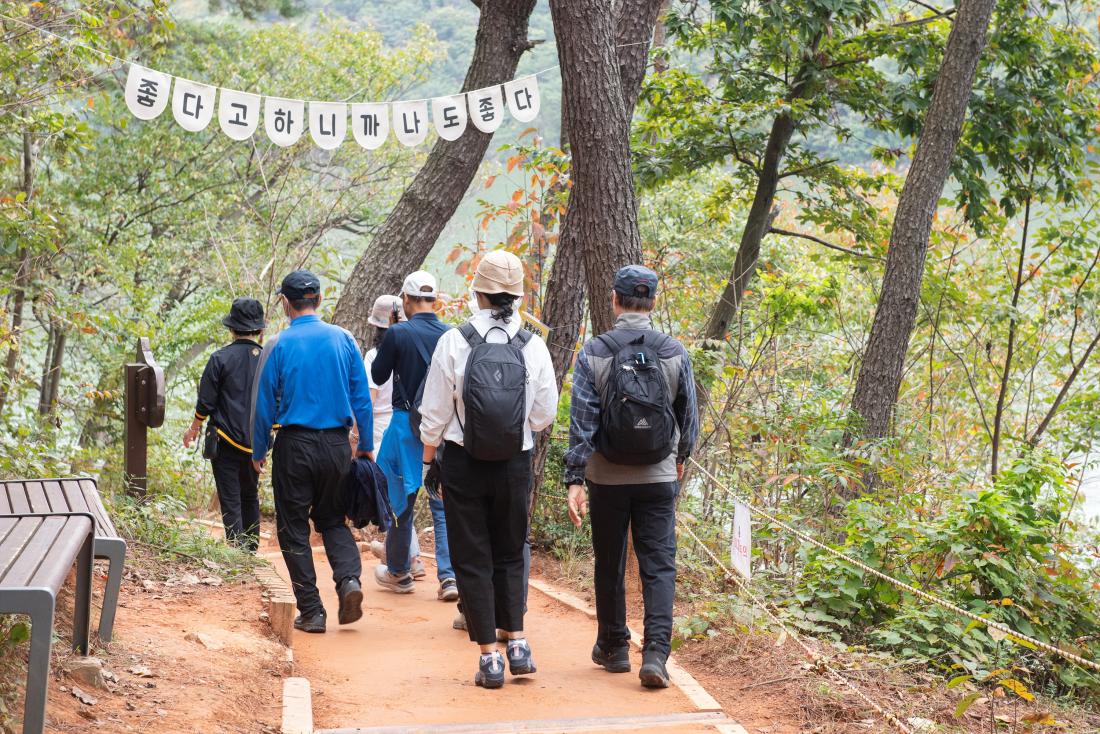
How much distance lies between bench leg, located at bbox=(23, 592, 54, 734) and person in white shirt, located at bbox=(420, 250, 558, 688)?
1990 mm

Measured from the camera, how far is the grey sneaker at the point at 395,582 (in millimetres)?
6495

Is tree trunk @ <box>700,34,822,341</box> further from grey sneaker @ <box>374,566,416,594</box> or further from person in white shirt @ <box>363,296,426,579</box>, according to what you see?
grey sneaker @ <box>374,566,416,594</box>

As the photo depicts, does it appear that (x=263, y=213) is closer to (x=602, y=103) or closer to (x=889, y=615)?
(x=602, y=103)

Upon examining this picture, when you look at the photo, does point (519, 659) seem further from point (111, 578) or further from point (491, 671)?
point (111, 578)

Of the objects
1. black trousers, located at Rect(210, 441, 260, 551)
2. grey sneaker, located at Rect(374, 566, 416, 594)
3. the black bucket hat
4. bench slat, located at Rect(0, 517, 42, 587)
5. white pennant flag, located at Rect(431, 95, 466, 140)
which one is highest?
white pennant flag, located at Rect(431, 95, 466, 140)

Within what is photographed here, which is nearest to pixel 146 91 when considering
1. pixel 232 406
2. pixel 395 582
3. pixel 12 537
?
pixel 232 406

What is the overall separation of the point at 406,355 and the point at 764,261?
33.2 ft

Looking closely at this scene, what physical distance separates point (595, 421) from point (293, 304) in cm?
184

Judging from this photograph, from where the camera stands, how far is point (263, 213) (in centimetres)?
1822

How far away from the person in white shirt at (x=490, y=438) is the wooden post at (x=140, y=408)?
3.08 meters

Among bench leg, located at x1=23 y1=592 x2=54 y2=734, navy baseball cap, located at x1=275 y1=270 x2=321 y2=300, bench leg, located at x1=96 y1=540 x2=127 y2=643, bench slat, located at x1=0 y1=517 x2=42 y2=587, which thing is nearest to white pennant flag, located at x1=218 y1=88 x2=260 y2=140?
navy baseball cap, located at x1=275 y1=270 x2=321 y2=300

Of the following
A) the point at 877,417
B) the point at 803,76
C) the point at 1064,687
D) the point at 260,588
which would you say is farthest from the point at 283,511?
the point at 803,76

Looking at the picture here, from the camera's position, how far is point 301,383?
5188 millimetres

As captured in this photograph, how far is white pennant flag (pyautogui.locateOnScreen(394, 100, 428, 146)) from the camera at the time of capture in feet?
29.5
